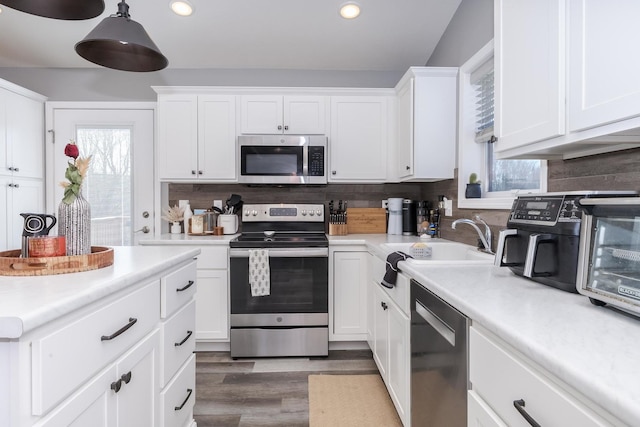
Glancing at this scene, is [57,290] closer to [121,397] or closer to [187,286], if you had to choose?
[121,397]

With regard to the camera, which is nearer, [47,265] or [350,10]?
[47,265]

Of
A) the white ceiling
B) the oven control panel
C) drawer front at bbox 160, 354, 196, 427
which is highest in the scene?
the white ceiling

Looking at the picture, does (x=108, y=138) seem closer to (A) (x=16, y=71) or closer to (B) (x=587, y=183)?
(A) (x=16, y=71)

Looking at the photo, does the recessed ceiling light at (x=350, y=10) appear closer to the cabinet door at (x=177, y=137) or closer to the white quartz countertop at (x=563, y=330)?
the cabinet door at (x=177, y=137)

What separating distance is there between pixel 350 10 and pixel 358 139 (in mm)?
978

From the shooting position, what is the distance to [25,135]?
9.95ft

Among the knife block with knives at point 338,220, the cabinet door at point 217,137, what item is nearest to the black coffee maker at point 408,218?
the knife block with knives at point 338,220

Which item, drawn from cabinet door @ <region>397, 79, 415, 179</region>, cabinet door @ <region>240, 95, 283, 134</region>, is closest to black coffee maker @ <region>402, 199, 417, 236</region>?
cabinet door @ <region>397, 79, 415, 179</region>

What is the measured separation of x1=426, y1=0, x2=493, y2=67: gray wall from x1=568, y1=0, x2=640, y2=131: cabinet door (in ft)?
4.04

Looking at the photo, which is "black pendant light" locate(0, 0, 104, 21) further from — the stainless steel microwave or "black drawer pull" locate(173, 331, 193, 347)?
the stainless steel microwave

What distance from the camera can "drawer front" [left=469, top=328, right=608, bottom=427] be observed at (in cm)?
63

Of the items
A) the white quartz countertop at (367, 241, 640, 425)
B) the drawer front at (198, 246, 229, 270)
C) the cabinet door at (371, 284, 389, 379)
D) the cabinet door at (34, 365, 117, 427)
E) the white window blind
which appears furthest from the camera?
the drawer front at (198, 246, 229, 270)

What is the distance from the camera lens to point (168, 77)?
3301 millimetres

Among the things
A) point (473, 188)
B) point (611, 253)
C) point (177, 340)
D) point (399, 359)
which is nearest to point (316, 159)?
point (473, 188)
